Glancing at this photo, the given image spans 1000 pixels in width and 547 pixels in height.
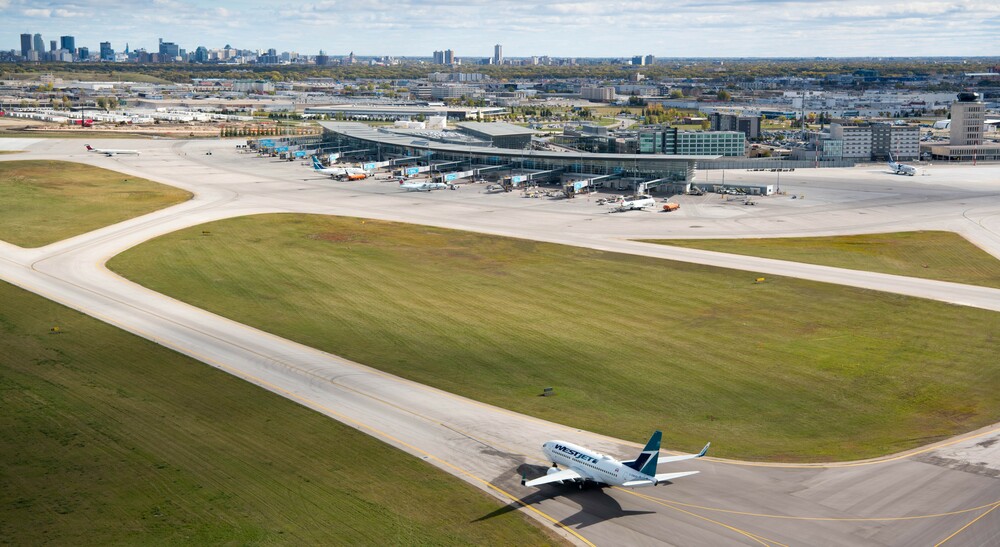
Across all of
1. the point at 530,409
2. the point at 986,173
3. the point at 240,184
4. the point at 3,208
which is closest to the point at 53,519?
the point at 530,409

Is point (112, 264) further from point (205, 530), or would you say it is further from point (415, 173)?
point (415, 173)

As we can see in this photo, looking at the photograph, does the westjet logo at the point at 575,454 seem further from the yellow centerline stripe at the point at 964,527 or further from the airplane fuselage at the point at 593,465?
the yellow centerline stripe at the point at 964,527

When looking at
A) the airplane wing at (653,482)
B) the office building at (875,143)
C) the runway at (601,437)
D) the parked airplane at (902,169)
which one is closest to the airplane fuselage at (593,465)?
the airplane wing at (653,482)

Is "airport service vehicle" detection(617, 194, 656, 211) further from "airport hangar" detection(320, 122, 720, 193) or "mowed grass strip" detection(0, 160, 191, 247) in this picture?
"mowed grass strip" detection(0, 160, 191, 247)

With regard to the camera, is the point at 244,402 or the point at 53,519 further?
the point at 244,402

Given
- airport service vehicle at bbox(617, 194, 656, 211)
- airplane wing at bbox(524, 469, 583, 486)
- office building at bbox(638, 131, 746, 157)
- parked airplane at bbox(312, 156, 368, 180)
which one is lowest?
airplane wing at bbox(524, 469, 583, 486)

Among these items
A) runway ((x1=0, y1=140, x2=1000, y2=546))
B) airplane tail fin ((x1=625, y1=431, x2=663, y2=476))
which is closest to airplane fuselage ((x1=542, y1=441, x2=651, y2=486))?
airplane tail fin ((x1=625, y1=431, x2=663, y2=476))
